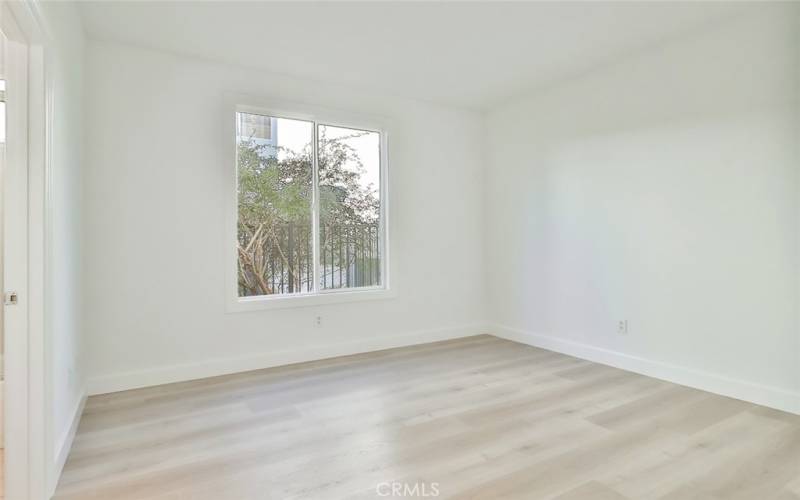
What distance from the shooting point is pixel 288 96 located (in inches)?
159

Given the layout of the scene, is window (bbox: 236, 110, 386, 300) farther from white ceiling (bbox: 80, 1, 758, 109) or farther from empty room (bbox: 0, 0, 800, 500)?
white ceiling (bbox: 80, 1, 758, 109)

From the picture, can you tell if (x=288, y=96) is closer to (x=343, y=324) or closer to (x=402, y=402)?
(x=343, y=324)

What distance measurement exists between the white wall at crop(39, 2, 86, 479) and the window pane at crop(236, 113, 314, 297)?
121 centimetres

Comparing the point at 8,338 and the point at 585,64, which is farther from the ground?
the point at 585,64

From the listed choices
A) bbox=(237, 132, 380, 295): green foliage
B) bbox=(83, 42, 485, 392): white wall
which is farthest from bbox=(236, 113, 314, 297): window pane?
bbox=(83, 42, 485, 392): white wall

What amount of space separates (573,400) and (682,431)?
0.66m

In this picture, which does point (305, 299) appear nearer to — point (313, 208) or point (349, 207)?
point (313, 208)

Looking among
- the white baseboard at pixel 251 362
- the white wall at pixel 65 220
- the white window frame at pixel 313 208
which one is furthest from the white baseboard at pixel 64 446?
the white window frame at pixel 313 208

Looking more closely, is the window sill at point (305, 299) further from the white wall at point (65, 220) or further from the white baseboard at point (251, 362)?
the white wall at point (65, 220)

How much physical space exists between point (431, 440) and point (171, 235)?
8.41 ft

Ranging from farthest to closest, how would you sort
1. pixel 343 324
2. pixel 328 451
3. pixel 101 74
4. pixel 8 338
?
pixel 343 324 → pixel 101 74 → pixel 328 451 → pixel 8 338

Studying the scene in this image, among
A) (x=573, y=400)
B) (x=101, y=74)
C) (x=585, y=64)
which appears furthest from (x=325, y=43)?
(x=573, y=400)

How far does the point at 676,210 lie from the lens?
11.2 feet

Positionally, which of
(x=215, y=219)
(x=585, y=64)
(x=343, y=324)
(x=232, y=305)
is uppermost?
(x=585, y=64)
